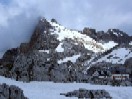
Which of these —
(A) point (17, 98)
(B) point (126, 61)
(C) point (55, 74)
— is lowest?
(A) point (17, 98)

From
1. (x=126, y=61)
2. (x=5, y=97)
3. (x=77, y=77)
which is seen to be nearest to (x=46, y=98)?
(x=5, y=97)

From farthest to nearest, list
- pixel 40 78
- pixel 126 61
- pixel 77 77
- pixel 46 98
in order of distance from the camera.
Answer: pixel 126 61 < pixel 77 77 < pixel 40 78 < pixel 46 98

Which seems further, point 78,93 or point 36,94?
point 78,93

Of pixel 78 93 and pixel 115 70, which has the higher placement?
pixel 115 70

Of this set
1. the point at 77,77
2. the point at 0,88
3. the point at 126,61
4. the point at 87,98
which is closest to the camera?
the point at 0,88

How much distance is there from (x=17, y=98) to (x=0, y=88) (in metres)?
1.66

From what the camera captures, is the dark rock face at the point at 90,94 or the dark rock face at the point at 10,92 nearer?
the dark rock face at the point at 10,92

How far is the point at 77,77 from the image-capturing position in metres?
81.6

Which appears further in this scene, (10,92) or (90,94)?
(90,94)

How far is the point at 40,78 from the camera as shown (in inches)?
2908

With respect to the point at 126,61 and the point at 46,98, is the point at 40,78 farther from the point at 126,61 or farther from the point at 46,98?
the point at 126,61

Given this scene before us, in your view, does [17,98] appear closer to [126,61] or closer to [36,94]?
[36,94]

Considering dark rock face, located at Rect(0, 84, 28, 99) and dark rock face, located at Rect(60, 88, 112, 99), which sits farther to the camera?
dark rock face, located at Rect(60, 88, 112, 99)

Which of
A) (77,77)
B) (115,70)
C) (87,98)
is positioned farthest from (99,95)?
(115,70)
